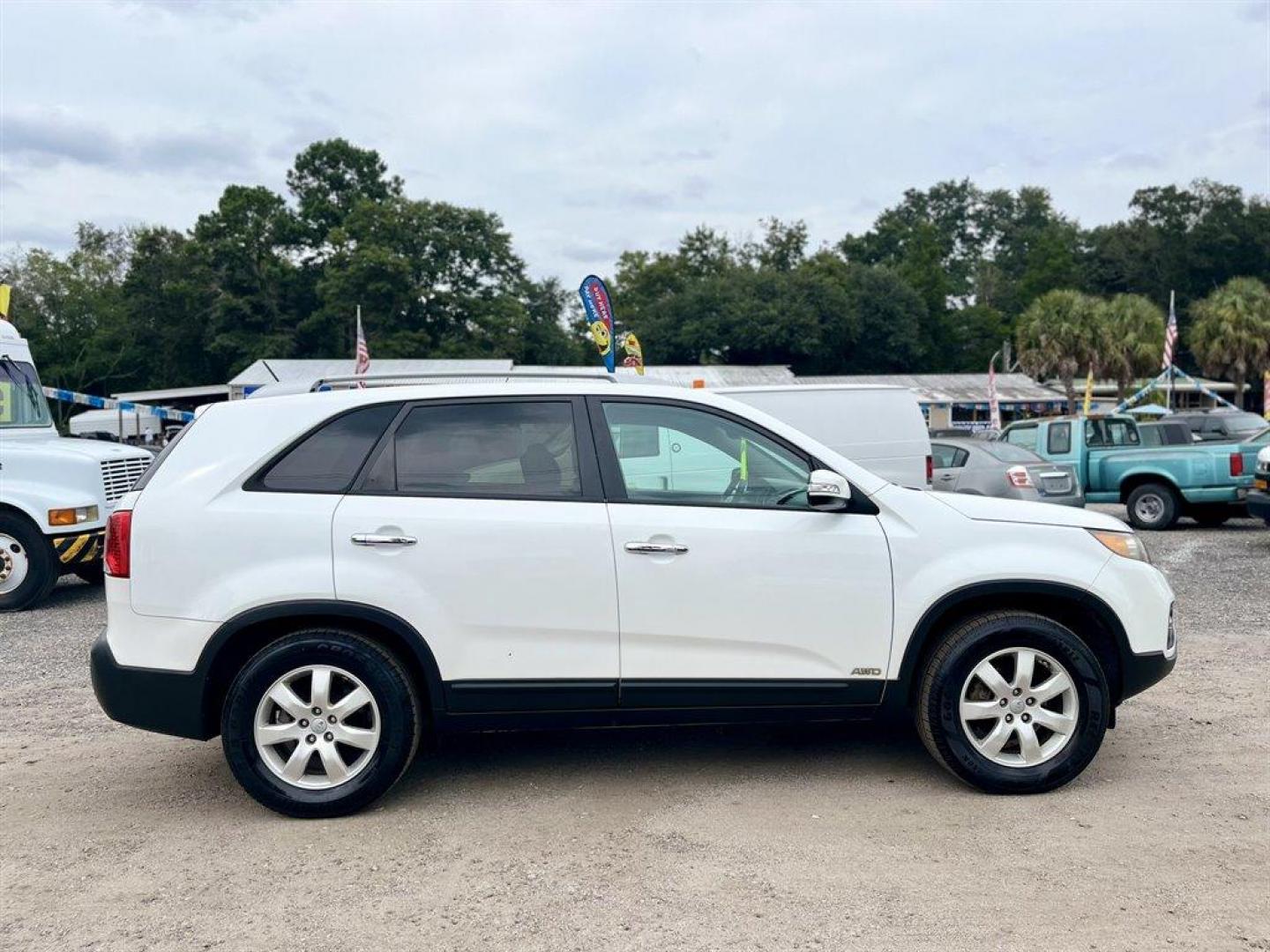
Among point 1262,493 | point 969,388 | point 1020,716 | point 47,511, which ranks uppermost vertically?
point 969,388

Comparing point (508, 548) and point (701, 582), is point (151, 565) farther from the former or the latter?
point (701, 582)

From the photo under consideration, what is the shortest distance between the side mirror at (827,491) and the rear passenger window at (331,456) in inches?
71.8

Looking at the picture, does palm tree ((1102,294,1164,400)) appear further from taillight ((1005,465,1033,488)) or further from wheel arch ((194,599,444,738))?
wheel arch ((194,599,444,738))

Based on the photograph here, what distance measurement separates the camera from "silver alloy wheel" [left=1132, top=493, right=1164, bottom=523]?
603 inches

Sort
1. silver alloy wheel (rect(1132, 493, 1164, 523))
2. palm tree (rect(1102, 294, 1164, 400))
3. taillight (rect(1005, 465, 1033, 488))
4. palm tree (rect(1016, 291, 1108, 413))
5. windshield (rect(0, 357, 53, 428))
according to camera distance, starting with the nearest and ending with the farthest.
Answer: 1. windshield (rect(0, 357, 53, 428))
2. taillight (rect(1005, 465, 1033, 488))
3. silver alloy wheel (rect(1132, 493, 1164, 523))
4. palm tree (rect(1102, 294, 1164, 400))
5. palm tree (rect(1016, 291, 1108, 413))

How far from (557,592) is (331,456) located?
1.13 m

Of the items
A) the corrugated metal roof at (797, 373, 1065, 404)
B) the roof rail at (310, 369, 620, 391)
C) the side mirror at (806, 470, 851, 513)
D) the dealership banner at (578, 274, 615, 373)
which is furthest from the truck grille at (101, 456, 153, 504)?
the corrugated metal roof at (797, 373, 1065, 404)

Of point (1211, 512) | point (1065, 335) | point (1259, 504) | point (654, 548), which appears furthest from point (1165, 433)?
point (1065, 335)

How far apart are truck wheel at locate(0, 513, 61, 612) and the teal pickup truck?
1289 cm

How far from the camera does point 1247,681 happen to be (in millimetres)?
6527

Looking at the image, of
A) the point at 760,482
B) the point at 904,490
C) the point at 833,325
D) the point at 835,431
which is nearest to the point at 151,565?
the point at 760,482

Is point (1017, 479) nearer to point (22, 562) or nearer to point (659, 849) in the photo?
point (659, 849)

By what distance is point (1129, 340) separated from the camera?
47.4 m

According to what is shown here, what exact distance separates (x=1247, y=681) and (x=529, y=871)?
15.9ft
